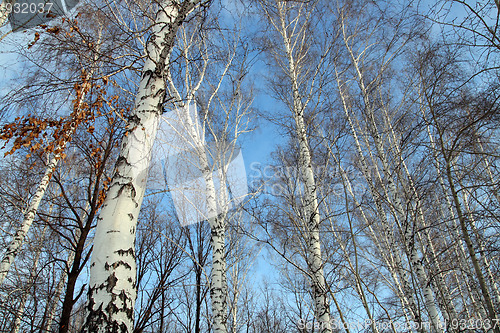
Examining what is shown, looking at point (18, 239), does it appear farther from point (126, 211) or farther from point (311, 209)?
point (311, 209)

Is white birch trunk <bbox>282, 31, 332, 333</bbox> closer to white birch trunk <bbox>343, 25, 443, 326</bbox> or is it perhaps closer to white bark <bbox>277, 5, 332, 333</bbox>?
white bark <bbox>277, 5, 332, 333</bbox>

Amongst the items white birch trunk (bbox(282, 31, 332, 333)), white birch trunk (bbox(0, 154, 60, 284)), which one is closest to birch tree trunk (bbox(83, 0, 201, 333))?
white birch trunk (bbox(282, 31, 332, 333))

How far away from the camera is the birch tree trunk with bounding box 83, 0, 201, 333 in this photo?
65.4 inches

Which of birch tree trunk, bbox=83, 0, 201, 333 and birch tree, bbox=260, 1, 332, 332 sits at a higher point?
birch tree, bbox=260, 1, 332, 332

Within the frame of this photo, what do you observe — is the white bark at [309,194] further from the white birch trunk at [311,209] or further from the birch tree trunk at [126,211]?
the birch tree trunk at [126,211]

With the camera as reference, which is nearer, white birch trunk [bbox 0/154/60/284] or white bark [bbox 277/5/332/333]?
white bark [bbox 277/5/332/333]

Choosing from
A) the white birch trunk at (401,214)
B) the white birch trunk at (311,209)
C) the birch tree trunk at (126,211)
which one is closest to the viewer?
the birch tree trunk at (126,211)

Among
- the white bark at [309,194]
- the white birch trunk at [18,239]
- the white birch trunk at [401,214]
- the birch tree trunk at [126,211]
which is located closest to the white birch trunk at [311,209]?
the white bark at [309,194]

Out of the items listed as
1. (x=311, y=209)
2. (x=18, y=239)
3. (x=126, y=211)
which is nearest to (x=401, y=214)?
(x=311, y=209)

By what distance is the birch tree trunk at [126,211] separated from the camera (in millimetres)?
1661

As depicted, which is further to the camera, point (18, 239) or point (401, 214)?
point (401, 214)

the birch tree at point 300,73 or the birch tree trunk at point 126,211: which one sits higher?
the birch tree at point 300,73

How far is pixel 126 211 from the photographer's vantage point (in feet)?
6.45

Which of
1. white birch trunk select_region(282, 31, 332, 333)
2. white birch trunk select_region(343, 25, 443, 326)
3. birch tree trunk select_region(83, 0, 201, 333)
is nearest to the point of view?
birch tree trunk select_region(83, 0, 201, 333)
